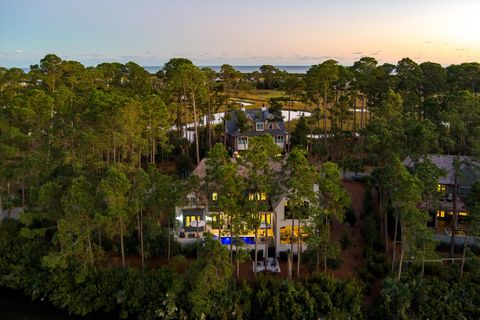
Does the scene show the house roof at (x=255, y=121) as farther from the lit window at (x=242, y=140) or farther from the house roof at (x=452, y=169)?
the house roof at (x=452, y=169)

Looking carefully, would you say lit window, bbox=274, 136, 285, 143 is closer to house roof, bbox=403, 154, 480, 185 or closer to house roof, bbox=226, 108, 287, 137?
house roof, bbox=226, 108, 287, 137

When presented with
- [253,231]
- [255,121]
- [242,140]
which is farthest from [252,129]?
[253,231]

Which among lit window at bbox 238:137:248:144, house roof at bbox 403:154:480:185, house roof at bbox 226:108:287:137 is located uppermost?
house roof at bbox 226:108:287:137

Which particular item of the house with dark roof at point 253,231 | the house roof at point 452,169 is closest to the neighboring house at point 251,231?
the house with dark roof at point 253,231

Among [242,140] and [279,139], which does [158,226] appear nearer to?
[242,140]

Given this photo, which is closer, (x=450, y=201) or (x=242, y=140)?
(x=450, y=201)

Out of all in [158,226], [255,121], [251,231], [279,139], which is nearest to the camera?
[158,226]

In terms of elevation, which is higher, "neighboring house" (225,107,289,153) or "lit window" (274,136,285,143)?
"neighboring house" (225,107,289,153)

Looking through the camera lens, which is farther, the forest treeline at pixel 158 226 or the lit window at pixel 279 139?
the lit window at pixel 279 139

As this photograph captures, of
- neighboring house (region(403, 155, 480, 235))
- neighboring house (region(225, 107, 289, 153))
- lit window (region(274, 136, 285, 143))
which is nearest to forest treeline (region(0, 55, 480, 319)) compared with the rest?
neighboring house (region(403, 155, 480, 235))
